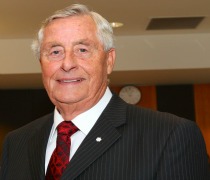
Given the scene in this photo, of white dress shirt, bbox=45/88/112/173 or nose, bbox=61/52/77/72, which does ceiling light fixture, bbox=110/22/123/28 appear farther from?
nose, bbox=61/52/77/72

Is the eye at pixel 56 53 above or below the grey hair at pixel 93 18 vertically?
below

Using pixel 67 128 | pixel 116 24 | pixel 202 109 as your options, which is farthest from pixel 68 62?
pixel 202 109

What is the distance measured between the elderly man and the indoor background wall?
7.04m

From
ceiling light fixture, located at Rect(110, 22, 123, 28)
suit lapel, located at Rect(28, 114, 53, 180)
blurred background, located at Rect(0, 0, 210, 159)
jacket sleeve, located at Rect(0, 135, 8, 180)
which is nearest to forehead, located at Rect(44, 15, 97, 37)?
suit lapel, located at Rect(28, 114, 53, 180)

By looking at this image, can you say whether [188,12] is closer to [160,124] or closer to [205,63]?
[205,63]

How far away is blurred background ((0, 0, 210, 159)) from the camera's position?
502 centimetres

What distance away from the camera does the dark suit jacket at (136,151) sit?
1.40m

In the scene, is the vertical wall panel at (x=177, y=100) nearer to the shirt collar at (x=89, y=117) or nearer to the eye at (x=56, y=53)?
the shirt collar at (x=89, y=117)

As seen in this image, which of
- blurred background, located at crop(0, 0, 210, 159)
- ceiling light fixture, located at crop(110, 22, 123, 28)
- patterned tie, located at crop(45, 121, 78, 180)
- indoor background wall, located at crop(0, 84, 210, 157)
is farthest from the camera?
indoor background wall, located at crop(0, 84, 210, 157)

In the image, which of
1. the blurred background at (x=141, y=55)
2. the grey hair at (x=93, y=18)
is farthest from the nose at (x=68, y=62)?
the blurred background at (x=141, y=55)

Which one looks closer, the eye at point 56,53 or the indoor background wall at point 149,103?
the eye at point 56,53

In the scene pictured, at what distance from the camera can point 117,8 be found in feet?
16.4

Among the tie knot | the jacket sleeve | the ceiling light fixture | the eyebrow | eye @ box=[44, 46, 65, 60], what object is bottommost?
the jacket sleeve

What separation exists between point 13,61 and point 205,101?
4.10 m
